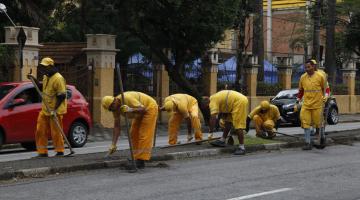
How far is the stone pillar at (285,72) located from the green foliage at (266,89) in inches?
14.1

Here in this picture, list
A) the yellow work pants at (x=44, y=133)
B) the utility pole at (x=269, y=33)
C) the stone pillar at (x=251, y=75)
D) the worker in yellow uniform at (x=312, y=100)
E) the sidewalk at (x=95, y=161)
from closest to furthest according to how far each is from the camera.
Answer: the sidewalk at (x=95, y=161)
the yellow work pants at (x=44, y=133)
the worker in yellow uniform at (x=312, y=100)
the stone pillar at (x=251, y=75)
the utility pole at (x=269, y=33)

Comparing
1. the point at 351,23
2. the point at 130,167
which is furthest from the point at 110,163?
the point at 351,23

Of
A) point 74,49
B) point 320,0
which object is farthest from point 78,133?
point 320,0

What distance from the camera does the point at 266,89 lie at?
104 feet

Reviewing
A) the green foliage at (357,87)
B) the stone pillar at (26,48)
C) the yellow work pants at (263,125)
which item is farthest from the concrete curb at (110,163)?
the green foliage at (357,87)

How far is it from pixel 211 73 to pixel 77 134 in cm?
1337

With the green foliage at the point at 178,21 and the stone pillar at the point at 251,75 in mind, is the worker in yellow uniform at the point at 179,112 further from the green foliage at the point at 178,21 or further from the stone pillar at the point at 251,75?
the stone pillar at the point at 251,75

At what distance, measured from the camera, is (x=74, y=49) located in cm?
2705

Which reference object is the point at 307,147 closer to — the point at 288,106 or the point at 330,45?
the point at 288,106

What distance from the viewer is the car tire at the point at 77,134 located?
15828 mm

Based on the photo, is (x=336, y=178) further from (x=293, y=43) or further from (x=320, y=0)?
(x=293, y=43)

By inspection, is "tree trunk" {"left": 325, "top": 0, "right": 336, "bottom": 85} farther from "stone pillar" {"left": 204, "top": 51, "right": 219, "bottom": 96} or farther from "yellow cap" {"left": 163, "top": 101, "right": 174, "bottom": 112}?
"yellow cap" {"left": 163, "top": 101, "right": 174, "bottom": 112}

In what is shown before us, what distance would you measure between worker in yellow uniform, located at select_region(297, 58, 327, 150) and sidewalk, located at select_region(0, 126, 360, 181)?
2.25 feet

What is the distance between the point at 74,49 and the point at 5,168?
57.7 feet
